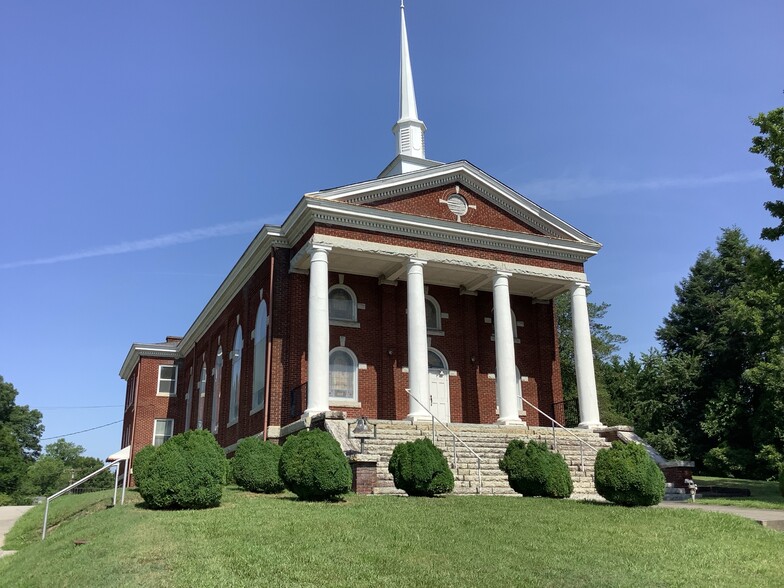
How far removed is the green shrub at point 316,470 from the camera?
13.2 m

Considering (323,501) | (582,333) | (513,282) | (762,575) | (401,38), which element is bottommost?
(762,575)

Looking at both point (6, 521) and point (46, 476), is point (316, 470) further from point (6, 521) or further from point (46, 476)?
point (46, 476)

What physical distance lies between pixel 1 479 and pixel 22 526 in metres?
44.4

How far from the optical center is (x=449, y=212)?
A: 83.9ft

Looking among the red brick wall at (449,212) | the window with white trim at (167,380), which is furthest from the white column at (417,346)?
the window with white trim at (167,380)

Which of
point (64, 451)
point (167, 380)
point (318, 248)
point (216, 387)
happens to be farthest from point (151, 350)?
point (64, 451)

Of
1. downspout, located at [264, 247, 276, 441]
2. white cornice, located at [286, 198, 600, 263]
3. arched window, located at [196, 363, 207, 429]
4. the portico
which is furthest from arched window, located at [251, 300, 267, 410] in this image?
arched window, located at [196, 363, 207, 429]

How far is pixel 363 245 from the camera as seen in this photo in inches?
925

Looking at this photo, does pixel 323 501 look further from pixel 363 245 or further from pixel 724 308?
pixel 724 308

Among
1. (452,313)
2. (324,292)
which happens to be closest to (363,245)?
(324,292)

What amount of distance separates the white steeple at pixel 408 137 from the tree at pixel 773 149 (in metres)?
13.3

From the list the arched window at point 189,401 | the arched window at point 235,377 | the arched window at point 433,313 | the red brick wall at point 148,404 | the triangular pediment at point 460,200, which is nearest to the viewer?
the triangular pediment at point 460,200

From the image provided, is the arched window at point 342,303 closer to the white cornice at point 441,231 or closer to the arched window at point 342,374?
the arched window at point 342,374

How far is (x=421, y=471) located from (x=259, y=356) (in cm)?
1376
